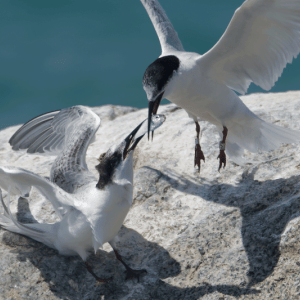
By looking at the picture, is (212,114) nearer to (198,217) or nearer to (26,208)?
(198,217)

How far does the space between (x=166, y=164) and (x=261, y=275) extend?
1.92 metres

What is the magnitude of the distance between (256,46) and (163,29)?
141cm

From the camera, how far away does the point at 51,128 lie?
467cm

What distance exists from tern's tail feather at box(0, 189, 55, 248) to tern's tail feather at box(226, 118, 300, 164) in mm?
2132

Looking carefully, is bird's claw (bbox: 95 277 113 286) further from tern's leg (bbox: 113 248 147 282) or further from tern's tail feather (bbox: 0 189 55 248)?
tern's tail feather (bbox: 0 189 55 248)

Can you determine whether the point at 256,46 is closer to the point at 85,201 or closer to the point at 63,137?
the point at 85,201

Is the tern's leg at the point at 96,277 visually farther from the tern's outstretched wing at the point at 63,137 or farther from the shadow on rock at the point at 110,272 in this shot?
the tern's outstretched wing at the point at 63,137

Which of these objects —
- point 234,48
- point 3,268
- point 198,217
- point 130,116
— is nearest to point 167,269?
point 198,217

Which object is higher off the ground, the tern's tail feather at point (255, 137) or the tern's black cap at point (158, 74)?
the tern's black cap at point (158, 74)

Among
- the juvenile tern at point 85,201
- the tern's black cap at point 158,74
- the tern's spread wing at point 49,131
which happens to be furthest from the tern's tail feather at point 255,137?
the tern's spread wing at point 49,131

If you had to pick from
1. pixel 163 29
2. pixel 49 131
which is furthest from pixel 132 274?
pixel 163 29

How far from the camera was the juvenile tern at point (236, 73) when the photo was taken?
348 centimetres

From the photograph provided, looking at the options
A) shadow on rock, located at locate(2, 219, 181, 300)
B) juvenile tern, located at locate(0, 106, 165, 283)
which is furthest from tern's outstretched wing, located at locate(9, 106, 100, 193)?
shadow on rock, located at locate(2, 219, 181, 300)

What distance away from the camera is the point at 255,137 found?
13.7 feet
